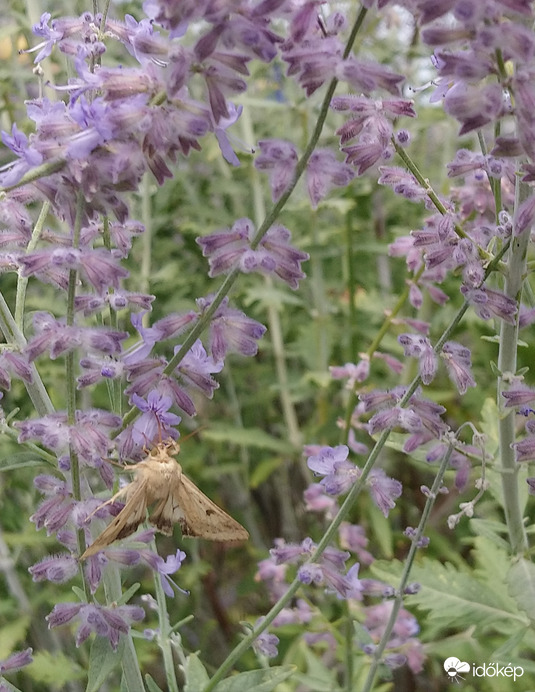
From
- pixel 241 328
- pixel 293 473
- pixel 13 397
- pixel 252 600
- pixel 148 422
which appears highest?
pixel 241 328

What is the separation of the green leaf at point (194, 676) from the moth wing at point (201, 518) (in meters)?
0.39

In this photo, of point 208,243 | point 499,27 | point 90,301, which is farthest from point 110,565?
point 499,27

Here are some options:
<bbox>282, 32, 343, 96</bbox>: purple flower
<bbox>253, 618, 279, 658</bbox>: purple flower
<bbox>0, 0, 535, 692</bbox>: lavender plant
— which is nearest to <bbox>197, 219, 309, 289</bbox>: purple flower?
<bbox>0, 0, 535, 692</bbox>: lavender plant

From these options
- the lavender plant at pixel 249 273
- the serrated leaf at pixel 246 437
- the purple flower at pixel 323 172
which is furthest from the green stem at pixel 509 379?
the serrated leaf at pixel 246 437

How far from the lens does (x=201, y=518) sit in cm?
137

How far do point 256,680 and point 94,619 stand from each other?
365mm

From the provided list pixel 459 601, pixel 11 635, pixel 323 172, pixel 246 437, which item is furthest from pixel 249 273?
pixel 11 635

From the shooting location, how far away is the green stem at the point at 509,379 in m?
1.40

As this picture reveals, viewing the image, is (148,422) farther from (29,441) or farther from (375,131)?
(375,131)

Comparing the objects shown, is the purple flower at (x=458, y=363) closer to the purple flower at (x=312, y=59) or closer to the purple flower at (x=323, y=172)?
the purple flower at (x=323, y=172)

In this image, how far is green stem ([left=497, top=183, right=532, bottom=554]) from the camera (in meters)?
1.40

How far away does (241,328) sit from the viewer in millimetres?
1246

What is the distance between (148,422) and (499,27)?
814 millimetres

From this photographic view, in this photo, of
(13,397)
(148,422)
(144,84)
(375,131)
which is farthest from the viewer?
(13,397)
